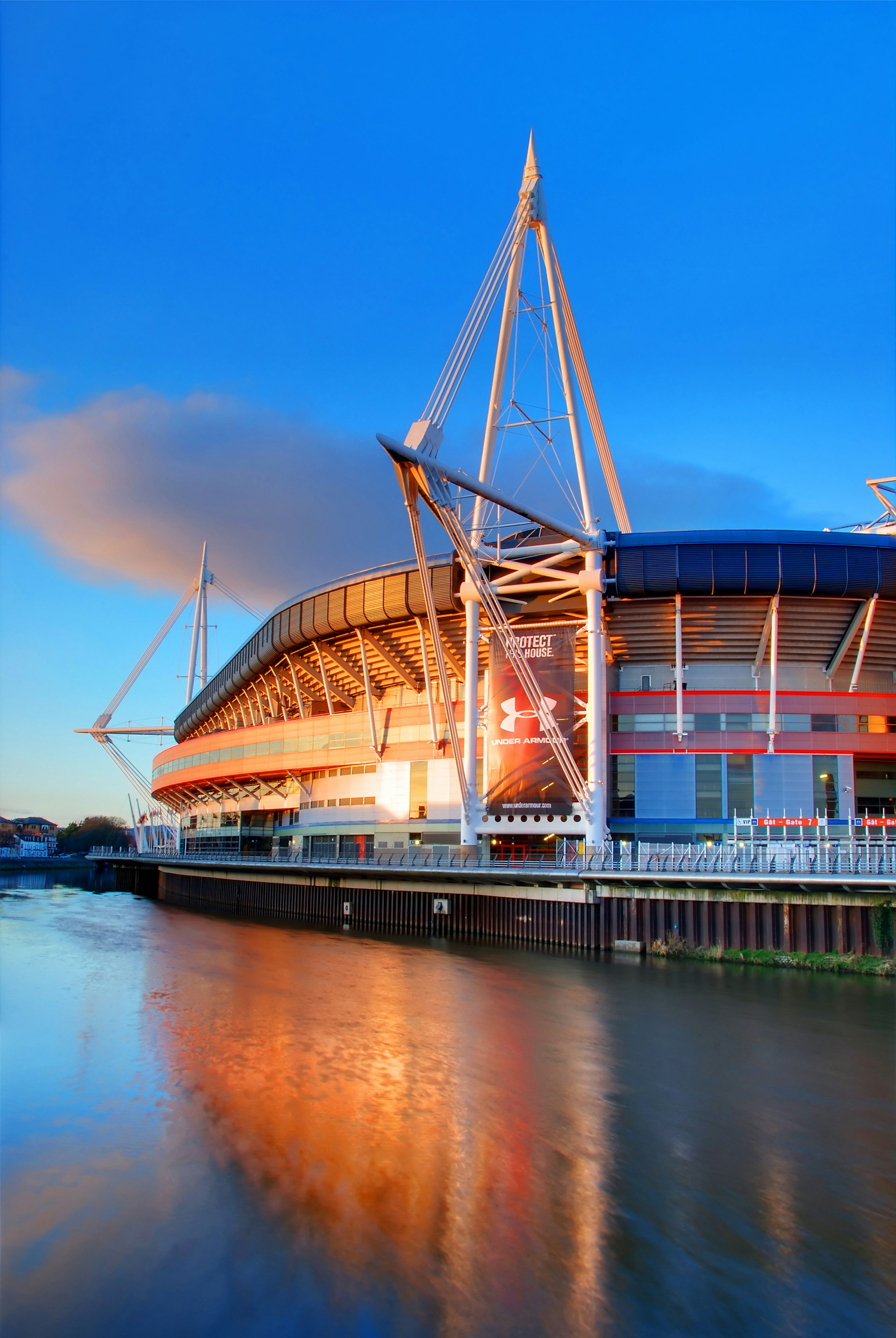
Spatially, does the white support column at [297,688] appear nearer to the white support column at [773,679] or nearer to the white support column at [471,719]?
the white support column at [471,719]

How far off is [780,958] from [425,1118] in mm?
19592

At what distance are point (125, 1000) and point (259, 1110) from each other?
468 inches

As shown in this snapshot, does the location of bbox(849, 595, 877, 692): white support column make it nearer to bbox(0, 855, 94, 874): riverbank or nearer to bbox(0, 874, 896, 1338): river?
bbox(0, 874, 896, 1338): river

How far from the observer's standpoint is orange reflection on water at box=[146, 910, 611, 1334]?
9.97 meters

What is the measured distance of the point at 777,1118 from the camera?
15594mm

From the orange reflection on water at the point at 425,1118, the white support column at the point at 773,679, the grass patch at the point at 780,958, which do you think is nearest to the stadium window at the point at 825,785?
the white support column at the point at 773,679

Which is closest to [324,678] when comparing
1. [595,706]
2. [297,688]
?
[297,688]

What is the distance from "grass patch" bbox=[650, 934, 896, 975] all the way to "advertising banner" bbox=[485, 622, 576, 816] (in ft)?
28.0

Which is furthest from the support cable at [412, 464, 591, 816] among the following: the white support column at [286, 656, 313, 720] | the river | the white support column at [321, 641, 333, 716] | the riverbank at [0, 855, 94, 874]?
the riverbank at [0, 855, 94, 874]

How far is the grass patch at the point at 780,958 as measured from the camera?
29328 millimetres

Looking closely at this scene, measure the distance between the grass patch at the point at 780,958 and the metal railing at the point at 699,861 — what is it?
2.75 meters

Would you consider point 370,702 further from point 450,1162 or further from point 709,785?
point 450,1162

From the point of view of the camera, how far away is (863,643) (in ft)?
140

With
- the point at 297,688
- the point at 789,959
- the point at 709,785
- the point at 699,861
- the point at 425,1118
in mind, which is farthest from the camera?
the point at 297,688
